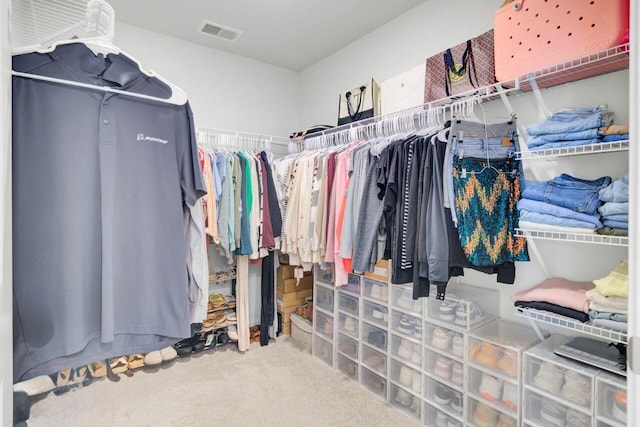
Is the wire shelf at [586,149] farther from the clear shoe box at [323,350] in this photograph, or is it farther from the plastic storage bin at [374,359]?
the clear shoe box at [323,350]

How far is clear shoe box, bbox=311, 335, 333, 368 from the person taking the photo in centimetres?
266

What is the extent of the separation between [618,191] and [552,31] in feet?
2.22

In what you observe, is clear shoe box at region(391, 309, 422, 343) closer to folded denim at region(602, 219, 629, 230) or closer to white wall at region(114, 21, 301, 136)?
folded denim at region(602, 219, 629, 230)

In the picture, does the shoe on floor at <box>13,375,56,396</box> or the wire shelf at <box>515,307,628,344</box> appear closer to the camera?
the wire shelf at <box>515,307,628,344</box>

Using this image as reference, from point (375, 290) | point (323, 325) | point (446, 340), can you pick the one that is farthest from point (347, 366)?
point (446, 340)

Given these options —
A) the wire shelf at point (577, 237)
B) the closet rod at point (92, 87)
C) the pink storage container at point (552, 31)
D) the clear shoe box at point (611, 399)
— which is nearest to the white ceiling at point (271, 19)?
the pink storage container at point (552, 31)

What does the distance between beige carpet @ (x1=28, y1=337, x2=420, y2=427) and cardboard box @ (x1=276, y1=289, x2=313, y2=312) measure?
1.95ft

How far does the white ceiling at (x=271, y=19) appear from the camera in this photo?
93.0 inches

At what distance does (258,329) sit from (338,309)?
100 centimetres

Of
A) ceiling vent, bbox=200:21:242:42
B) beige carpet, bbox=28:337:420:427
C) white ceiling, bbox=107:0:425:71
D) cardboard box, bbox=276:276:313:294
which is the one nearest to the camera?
beige carpet, bbox=28:337:420:427

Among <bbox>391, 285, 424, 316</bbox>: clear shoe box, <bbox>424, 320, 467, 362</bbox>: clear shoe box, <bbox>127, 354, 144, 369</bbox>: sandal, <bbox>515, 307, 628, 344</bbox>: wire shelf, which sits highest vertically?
<bbox>515, 307, 628, 344</bbox>: wire shelf

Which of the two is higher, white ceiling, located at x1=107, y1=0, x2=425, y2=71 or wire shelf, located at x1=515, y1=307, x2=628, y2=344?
white ceiling, located at x1=107, y1=0, x2=425, y2=71

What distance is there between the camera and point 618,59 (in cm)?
135

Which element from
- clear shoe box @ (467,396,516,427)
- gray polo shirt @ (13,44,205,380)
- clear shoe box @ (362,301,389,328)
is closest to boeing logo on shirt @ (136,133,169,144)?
gray polo shirt @ (13,44,205,380)
